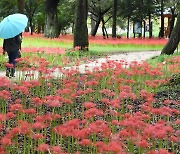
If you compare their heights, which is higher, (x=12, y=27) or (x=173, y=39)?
(x=12, y=27)

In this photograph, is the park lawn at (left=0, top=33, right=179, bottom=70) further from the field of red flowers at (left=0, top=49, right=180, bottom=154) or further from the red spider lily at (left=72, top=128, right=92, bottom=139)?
the red spider lily at (left=72, top=128, right=92, bottom=139)

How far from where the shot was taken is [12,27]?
10.3m

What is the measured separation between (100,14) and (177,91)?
3281cm

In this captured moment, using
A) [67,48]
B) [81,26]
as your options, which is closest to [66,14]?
[67,48]

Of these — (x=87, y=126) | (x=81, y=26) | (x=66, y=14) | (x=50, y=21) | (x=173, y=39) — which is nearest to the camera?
(x=87, y=126)

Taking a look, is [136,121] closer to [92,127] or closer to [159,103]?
[92,127]

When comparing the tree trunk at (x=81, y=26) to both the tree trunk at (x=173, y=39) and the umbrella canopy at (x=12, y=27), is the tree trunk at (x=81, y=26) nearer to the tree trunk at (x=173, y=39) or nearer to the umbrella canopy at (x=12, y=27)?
the tree trunk at (x=173, y=39)

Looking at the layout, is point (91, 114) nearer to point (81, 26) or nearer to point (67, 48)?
point (81, 26)

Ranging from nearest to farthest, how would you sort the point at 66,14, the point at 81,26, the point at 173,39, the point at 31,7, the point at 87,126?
the point at 87,126, the point at 173,39, the point at 81,26, the point at 66,14, the point at 31,7

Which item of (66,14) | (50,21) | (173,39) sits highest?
(66,14)

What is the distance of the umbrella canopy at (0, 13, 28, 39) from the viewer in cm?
1028

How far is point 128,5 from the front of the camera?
40531 millimetres

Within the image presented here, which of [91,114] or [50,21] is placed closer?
[91,114]

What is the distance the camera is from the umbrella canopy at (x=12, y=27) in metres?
10.3
